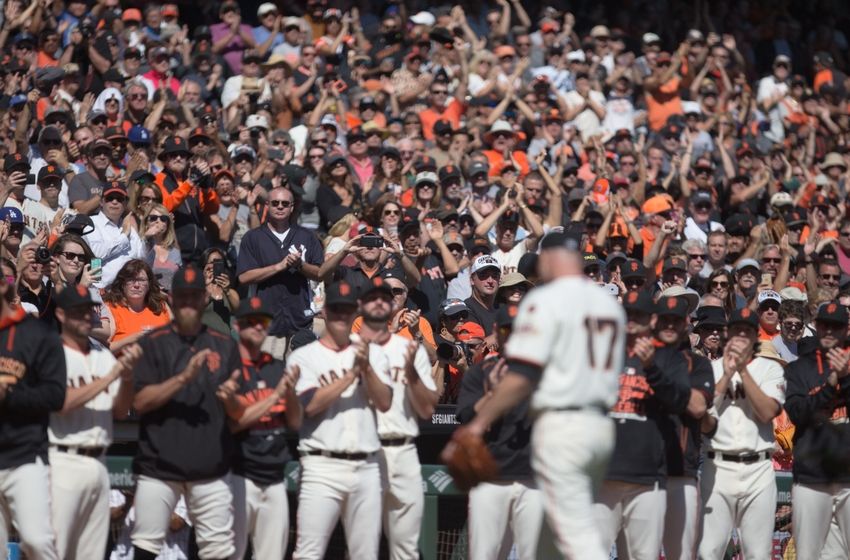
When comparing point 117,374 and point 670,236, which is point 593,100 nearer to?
point 670,236

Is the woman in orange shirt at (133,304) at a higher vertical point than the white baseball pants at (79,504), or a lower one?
higher

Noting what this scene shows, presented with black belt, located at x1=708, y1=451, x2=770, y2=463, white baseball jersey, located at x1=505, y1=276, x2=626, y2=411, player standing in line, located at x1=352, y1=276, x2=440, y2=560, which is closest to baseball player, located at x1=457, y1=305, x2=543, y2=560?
player standing in line, located at x1=352, y1=276, x2=440, y2=560

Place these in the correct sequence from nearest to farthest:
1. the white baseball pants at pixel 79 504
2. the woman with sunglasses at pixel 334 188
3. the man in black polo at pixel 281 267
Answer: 1. the white baseball pants at pixel 79 504
2. the man in black polo at pixel 281 267
3. the woman with sunglasses at pixel 334 188

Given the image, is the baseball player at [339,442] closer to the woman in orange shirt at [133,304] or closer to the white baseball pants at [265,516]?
the white baseball pants at [265,516]

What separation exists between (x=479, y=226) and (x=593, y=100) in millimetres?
5298

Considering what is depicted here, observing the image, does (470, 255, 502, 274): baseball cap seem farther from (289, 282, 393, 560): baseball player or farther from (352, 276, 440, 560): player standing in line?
(289, 282, 393, 560): baseball player

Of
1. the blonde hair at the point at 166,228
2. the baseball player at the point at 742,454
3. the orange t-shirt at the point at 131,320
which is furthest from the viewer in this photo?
the blonde hair at the point at 166,228

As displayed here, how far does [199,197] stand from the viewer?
1261 centimetres

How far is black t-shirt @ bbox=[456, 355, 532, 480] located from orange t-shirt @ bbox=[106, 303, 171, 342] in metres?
2.44

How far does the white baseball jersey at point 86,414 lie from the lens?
7.92 metres

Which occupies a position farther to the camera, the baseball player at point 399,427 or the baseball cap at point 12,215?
the baseball cap at point 12,215

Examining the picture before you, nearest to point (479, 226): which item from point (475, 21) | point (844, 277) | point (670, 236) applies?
point (670, 236)

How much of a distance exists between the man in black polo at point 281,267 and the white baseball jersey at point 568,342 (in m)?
4.48

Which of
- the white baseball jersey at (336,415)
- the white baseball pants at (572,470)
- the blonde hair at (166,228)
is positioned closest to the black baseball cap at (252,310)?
the white baseball jersey at (336,415)
